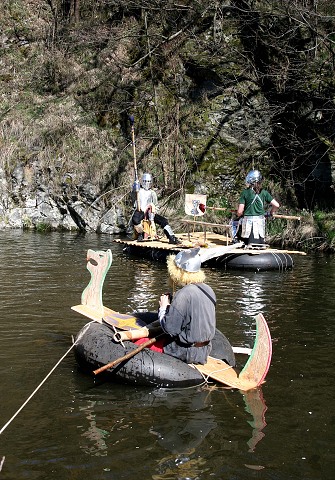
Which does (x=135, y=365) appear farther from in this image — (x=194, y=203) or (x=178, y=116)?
(x=178, y=116)

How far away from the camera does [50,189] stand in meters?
21.6

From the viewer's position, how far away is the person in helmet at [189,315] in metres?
5.74

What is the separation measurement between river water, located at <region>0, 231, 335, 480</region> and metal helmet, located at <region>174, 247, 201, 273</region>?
116 centimetres

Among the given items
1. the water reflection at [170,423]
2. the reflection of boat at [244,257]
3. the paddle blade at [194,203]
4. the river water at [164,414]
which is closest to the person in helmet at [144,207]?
the paddle blade at [194,203]

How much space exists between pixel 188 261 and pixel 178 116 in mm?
16686

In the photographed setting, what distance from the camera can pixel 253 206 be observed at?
13.4 m

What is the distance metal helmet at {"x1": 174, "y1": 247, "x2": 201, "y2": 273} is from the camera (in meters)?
5.82

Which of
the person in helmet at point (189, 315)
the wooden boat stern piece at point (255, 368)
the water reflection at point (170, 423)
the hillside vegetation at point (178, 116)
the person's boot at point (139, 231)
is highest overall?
the hillside vegetation at point (178, 116)

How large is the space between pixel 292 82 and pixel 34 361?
1641cm

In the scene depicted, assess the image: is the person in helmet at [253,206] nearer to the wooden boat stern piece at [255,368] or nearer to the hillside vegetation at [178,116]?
the hillside vegetation at [178,116]

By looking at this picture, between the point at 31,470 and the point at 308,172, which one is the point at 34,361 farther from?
the point at 308,172

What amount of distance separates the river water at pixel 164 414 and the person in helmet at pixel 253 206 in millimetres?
4390

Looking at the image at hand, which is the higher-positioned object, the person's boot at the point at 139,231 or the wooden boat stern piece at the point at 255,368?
the person's boot at the point at 139,231

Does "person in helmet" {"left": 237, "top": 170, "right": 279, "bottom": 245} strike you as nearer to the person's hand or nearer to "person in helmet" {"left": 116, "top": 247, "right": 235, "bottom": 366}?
the person's hand
